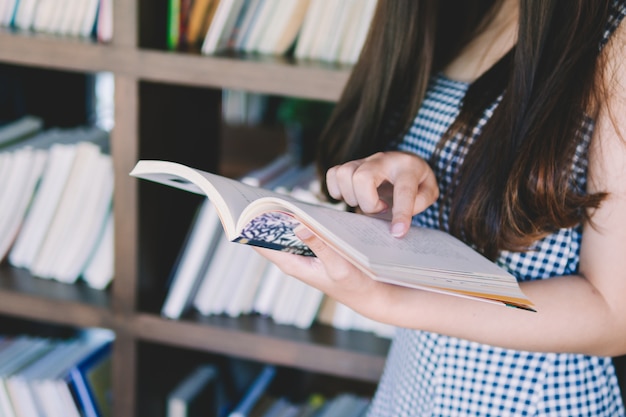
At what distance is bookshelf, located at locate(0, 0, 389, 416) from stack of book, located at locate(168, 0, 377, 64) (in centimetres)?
5

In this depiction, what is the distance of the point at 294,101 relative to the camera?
3.06m

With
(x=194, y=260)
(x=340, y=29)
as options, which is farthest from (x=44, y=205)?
(x=340, y=29)

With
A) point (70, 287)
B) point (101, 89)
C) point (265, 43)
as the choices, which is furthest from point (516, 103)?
point (101, 89)

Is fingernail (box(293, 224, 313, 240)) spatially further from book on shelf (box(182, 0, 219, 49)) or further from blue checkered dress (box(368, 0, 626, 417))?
book on shelf (box(182, 0, 219, 49))

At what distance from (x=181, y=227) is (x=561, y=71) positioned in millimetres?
779

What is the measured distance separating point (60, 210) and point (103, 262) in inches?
5.0

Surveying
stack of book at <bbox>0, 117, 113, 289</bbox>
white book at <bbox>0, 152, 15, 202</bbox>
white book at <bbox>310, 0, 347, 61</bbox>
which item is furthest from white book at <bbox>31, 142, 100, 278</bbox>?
white book at <bbox>310, 0, 347, 61</bbox>

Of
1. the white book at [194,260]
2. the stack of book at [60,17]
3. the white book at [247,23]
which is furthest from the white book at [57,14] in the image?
the white book at [194,260]

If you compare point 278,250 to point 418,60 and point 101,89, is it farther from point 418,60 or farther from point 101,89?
point 101,89

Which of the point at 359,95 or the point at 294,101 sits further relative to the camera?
the point at 294,101

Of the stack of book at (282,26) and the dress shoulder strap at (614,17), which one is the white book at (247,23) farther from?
the dress shoulder strap at (614,17)

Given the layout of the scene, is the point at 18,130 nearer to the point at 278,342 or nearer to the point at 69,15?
the point at 69,15

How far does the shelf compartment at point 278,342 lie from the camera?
1.13 m

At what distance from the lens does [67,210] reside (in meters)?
1.25
